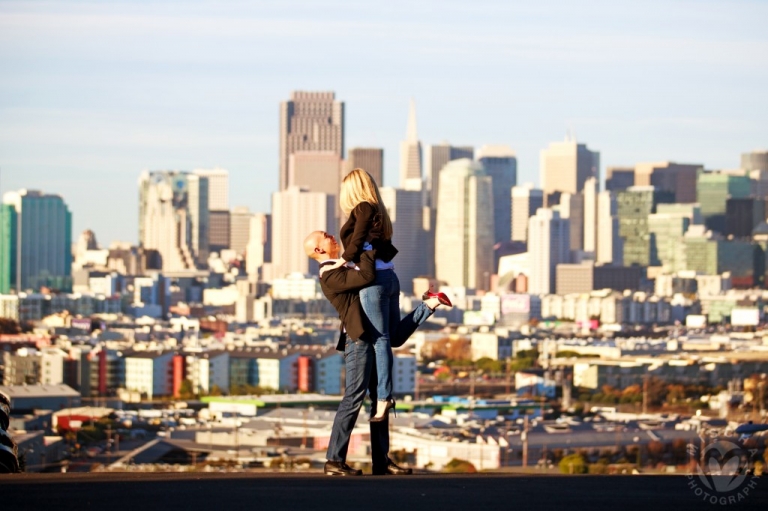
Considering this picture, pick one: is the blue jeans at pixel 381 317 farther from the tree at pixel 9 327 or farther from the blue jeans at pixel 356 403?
the tree at pixel 9 327

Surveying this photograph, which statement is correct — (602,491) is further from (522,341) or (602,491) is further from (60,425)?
(522,341)

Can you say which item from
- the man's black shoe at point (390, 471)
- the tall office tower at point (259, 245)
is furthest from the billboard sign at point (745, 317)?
the man's black shoe at point (390, 471)

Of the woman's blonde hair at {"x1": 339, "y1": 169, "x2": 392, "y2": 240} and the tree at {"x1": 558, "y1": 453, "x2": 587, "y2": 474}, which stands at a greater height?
the woman's blonde hair at {"x1": 339, "y1": 169, "x2": 392, "y2": 240}

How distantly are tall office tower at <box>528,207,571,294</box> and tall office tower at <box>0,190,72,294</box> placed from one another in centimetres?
2675

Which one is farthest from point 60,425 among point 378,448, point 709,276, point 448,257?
point 448,257

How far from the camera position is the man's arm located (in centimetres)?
793

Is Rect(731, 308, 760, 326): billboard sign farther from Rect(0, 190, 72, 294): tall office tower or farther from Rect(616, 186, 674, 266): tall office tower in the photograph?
Rect(0, 190, 72, 294): tall office tower

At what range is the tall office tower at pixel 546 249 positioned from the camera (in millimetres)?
121438

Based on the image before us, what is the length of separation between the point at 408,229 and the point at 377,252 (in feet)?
405

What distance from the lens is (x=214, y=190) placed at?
150 meters

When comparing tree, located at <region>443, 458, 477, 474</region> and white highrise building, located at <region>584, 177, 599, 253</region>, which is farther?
white highrise building, located at <region>584, 177, 599, 253</region>

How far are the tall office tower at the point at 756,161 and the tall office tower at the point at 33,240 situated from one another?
58449 millimetres

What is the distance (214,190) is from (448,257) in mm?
27991

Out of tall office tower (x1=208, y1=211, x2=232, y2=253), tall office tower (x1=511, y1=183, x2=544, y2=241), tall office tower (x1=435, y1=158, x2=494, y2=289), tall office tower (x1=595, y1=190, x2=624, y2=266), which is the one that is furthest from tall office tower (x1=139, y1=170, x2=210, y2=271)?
tall office tower (x1=595, y1=190, x2=624, y2=266)
